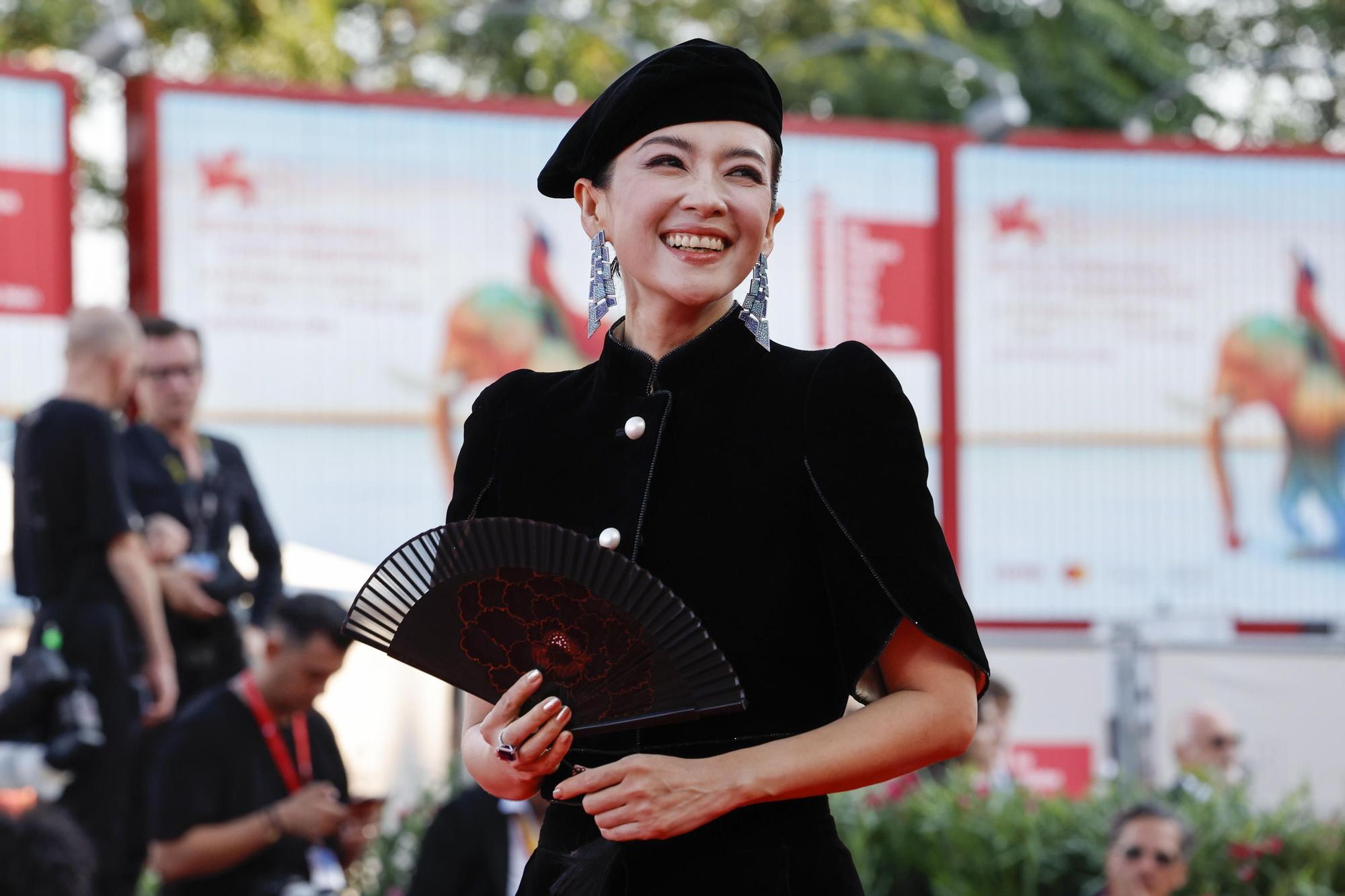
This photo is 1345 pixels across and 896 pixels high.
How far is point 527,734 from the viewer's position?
6.25ft

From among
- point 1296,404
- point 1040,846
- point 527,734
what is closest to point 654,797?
point 527,734

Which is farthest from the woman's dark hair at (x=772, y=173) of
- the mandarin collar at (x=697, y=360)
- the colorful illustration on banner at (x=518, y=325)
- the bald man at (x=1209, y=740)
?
the colorful illustration on banner at (x=518, y=325)

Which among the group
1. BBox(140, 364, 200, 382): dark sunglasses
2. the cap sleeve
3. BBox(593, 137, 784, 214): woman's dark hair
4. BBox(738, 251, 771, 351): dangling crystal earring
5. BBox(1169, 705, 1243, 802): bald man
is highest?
BBox(593, 137, 784, 214): woman's dark hair

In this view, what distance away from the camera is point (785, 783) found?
6.24 feet

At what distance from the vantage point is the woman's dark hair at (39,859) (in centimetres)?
436

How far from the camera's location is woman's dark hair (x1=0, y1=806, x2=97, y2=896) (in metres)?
4.36

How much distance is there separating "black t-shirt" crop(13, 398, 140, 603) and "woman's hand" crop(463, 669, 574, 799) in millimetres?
5166

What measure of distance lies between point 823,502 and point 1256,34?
71.1 feet

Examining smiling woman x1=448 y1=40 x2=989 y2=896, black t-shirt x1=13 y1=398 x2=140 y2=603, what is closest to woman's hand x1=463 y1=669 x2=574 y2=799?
smiling woman x1=448 y1=40 x2=989 y2=896

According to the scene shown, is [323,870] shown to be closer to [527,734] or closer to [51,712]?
[51,712]

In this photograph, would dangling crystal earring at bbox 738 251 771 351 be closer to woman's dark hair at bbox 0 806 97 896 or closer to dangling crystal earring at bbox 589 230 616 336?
dangling crystal earring at bbox 589 230 616 336

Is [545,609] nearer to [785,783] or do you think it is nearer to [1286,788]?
[785,783]

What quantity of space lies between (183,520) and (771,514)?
19.9ft

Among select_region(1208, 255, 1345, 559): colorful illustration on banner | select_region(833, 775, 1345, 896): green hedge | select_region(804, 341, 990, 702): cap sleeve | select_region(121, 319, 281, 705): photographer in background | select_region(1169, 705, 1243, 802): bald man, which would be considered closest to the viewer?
select_region(804, 341, 990, 702): cap sleeve
